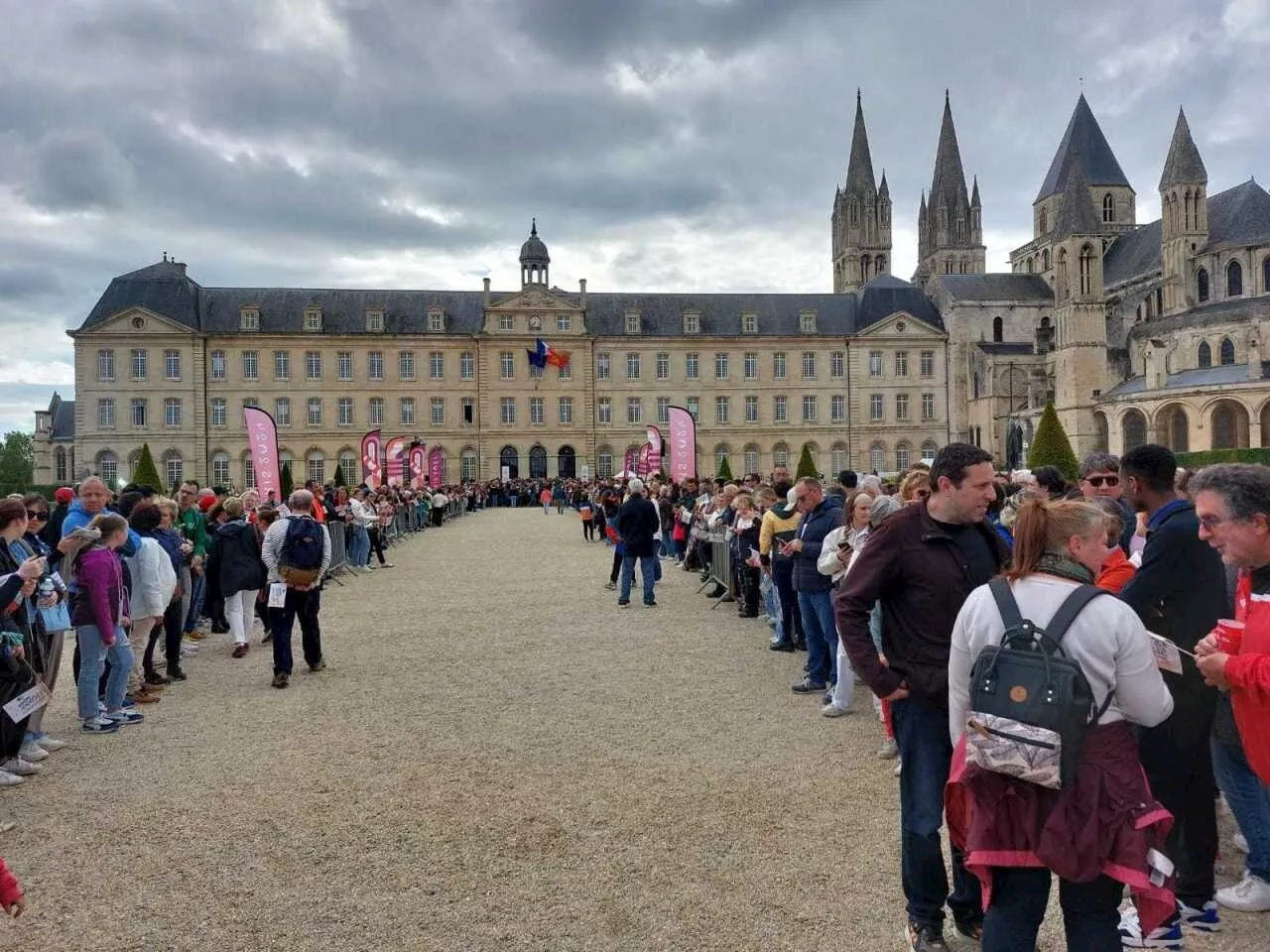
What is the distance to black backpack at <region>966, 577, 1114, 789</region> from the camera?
2318mm

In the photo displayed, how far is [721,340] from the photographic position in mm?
57625

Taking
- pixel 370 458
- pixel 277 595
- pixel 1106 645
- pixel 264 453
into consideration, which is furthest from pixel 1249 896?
pixel 370 458

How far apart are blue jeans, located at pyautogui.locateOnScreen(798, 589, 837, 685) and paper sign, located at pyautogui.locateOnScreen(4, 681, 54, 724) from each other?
17.4 feet

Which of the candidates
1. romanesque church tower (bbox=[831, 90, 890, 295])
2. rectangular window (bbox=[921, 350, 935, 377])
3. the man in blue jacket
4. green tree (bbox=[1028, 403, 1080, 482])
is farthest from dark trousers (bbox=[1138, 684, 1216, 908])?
romanesque church tower (bbox=[831, 90, 890, 295])

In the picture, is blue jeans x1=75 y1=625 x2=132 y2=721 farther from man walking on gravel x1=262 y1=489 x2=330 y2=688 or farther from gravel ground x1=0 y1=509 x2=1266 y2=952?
man walking on gravel x1=262 y1=489 x2=330 y2=688

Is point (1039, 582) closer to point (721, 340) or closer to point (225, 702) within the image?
point (225, 702)

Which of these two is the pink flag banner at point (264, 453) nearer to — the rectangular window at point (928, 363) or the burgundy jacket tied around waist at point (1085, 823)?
the burgundy jacket tied around waist at point (1085, 823)

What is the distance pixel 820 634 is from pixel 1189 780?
399 centimetres

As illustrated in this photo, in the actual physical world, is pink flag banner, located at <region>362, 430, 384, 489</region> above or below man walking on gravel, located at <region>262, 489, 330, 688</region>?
above

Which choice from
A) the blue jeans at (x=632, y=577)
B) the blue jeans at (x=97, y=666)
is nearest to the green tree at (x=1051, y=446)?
the blue jeans at (x=632, y=577)

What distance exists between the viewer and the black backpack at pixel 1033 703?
2318 millimetres

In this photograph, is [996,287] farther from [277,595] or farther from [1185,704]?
[1185,704]

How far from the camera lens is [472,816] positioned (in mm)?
4742

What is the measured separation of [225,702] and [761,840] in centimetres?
495
